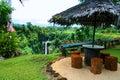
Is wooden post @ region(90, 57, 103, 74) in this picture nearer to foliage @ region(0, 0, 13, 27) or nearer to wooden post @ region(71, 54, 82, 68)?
wooden post @ region(71, 54, 82, 68)

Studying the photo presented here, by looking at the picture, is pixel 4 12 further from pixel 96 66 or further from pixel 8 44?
pixel 96 66

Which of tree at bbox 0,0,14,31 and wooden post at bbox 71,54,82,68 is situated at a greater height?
tree at bbox 0,0,14,31

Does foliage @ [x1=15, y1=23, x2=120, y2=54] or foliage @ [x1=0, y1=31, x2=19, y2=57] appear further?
foliage @ [x1=15, y1=23, x2=120, y2=54]

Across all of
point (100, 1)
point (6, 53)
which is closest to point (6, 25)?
point (6, 53)

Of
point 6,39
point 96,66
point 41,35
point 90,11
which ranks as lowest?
point 41,35

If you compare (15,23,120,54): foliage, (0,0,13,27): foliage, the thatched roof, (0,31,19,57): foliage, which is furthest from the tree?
(15,23,120,54): foliage

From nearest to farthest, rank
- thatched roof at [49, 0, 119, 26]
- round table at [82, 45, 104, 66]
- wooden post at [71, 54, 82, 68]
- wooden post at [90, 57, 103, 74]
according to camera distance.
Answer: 1. thatched roof at [49, 0, 119, 26]
2. wooden post at [90, 57, 103, 74]
3. wooden post at [71, 54, 82, 68]
4. round table at [82, 45, 104, 66]

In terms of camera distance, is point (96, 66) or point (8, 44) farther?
point (8, 44)

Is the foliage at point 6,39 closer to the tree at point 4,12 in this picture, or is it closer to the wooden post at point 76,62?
the tree at point 4,12

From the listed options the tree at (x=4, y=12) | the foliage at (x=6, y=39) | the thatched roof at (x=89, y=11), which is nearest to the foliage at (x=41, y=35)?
the tree at (x=4, y=12)

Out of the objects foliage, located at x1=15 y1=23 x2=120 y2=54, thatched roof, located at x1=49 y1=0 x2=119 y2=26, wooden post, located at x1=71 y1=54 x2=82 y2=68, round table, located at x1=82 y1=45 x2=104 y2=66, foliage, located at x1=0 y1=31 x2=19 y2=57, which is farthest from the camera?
foliage, located at x1=15 y1=23 x2=120 y2=54

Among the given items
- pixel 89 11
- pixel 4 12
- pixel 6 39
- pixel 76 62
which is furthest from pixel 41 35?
pixel 89 11

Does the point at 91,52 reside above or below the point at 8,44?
above

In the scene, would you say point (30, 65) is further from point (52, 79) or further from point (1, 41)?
point (1, 41)
